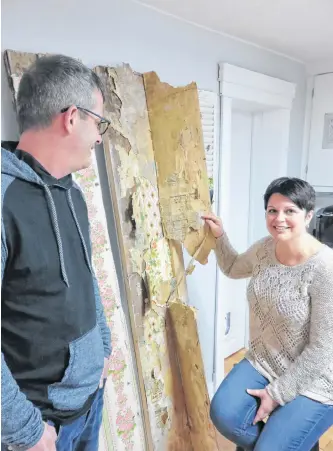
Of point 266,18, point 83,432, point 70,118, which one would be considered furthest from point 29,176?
point 266,18

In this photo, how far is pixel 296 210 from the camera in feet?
4.80

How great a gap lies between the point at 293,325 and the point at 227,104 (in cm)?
122

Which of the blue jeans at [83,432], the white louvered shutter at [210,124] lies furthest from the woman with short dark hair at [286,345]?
the white louvered shutter at [210,124]

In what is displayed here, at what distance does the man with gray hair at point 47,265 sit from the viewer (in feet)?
2.77

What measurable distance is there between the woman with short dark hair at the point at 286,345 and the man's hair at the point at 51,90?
0.83m

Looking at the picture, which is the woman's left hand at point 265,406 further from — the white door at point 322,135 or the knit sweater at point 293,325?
the white door at point 322,135

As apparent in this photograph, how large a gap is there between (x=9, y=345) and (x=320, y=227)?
2144 mm

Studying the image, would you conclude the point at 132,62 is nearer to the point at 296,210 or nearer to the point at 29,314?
the point at 296,210

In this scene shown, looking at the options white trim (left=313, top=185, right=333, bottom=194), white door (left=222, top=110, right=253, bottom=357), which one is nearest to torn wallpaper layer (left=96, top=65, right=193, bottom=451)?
white door (left=222, top=110, right=253, bottom=357)

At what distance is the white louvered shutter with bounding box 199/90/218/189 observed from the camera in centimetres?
201

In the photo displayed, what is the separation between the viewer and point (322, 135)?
268 cm

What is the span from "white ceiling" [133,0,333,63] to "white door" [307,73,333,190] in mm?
360

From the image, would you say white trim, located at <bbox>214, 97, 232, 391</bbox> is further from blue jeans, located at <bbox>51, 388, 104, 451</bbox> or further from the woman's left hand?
blue jeans, located at <bbox>51, 388, 104, 451</bbox>

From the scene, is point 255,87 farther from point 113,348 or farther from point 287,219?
point 113,348
